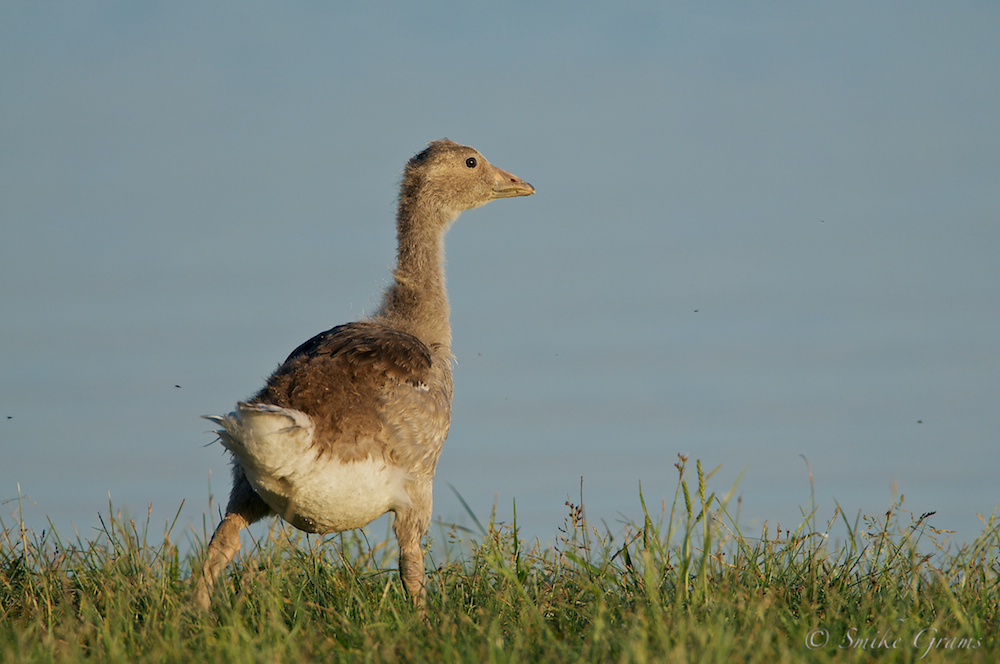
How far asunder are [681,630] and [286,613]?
2229 mm

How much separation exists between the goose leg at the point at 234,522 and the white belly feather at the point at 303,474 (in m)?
0.24

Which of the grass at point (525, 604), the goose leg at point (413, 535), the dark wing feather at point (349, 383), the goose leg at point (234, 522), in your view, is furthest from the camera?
the goose leg at point (413, 535)

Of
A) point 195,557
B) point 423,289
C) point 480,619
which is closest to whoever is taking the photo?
point 480,619

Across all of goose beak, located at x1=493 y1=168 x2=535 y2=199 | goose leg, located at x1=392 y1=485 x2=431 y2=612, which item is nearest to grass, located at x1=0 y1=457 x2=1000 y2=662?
goose leg, located at x1=392 y1=485 x2=431 y2=612

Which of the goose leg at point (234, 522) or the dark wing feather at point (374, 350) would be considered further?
the dark wing feather at point (374, 350)

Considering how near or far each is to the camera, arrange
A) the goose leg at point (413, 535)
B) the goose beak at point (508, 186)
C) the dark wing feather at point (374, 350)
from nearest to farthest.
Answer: the goose leg at point (413, 535)
the dark wing feather at point (374, 350)
the goose beak at point (508, 186)

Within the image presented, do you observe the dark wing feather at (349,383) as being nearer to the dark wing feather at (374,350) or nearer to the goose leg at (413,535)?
the dark wing feather at (374,350)

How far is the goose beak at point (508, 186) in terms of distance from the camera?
26.4 ft

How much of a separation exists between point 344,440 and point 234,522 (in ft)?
3.58

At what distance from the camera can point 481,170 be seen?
7.94 metres

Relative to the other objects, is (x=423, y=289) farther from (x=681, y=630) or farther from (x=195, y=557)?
(x=681, y=630)

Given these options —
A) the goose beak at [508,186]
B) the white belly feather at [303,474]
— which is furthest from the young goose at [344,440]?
the goose beak at [508,186]

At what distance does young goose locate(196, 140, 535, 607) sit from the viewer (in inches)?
193

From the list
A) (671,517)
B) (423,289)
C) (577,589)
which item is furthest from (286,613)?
(423,289)
